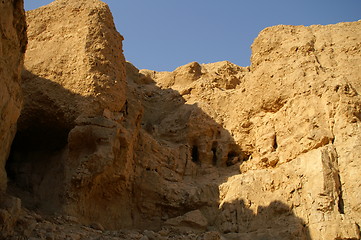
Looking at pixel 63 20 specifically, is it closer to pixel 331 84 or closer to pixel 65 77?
pixel 65 77

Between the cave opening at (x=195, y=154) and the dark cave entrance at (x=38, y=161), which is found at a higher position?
the cave opening at (x=195, y=154)

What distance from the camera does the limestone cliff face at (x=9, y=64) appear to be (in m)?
8.01

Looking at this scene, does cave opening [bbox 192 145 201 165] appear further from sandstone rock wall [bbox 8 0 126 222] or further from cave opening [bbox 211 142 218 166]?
sandstone rock wall [bbox 8 0 126 222]

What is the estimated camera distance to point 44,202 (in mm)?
11391

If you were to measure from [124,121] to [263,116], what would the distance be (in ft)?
13.9

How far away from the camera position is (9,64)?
841 centimetres

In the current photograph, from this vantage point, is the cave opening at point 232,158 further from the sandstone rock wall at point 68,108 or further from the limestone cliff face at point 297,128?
the sandstone rock wall at point 68,108

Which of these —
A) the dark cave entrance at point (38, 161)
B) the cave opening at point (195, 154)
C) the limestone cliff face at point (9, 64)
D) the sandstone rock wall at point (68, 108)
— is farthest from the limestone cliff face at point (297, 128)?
the limestone cliff face at point (9, 64)

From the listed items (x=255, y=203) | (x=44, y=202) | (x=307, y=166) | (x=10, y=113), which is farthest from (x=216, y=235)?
(x=10, y=113)

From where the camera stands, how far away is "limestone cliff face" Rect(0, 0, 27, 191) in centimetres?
801

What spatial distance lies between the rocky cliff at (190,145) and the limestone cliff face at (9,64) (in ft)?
7.35

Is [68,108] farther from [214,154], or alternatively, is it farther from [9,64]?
[214,154]

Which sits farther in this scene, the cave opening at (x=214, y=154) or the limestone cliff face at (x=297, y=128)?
the cave opening at (x=214, y=154)

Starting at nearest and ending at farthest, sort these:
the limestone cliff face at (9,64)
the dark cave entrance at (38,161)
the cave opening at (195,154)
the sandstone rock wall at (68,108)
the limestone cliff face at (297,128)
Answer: the limestone cliff face at (9,64) < the limestone cliff face at (297,128) < the sandstone rock wall at (68,108) < the dark cave entrance at (38,161) < the cave opening at (195,154)
